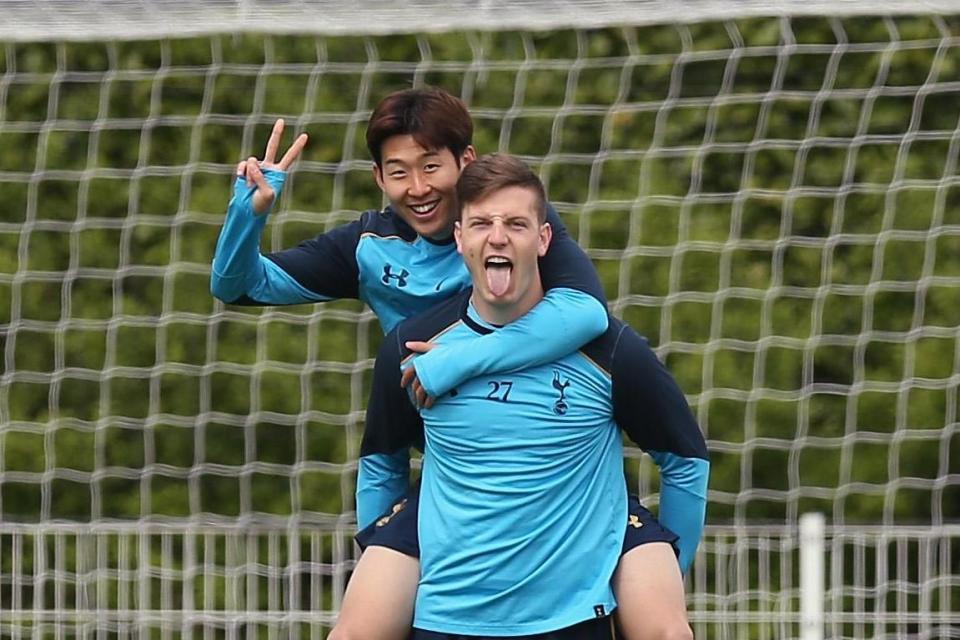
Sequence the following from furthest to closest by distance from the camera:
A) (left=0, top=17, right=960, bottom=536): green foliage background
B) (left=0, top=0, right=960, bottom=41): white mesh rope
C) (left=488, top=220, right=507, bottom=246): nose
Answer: (left=0, top=17, right=960, bottom=536): green foliage background, (left=0, top=0, right=960, bottom=41): white mesh rope, (left=488, top=220, right=507, bottom=246): nose

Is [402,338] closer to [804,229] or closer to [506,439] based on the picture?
[506,439]

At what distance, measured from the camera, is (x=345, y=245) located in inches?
140

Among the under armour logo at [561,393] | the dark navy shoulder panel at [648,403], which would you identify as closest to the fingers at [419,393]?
the under armour logo at [561,393]

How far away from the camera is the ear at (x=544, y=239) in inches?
124

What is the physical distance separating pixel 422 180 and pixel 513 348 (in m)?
0.39

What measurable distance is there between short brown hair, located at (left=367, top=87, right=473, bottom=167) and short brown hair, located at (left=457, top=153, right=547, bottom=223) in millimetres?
170

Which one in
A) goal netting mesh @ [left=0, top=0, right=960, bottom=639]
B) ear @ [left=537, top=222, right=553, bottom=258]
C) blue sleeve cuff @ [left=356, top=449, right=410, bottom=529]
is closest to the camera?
ear @ [left=537, top=222, right=553, bottom=258]

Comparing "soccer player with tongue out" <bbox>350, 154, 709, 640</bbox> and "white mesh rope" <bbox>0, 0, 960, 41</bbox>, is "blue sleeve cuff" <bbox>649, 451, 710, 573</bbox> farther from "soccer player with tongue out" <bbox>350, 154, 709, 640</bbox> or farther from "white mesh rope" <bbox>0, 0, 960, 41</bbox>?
"white mesh rope" <bbox>0, 0, 960, 41</bbox>

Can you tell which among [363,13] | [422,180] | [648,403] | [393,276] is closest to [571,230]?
[363,13]

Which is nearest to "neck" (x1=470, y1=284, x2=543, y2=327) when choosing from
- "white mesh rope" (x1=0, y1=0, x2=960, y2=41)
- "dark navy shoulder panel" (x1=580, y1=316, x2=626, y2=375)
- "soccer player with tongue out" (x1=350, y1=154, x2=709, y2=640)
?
"soccer player with tongue out" (x1=350, y1=154, x2=709, y2=640)

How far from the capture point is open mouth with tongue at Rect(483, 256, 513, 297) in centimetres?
305

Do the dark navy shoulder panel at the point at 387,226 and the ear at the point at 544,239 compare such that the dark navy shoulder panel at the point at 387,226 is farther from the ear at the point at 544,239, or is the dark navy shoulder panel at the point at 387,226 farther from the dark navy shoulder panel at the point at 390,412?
the ear at the point at 544,239

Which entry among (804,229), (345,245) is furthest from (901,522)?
(345,245)

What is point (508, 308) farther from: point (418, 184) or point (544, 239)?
point (418, 184)
